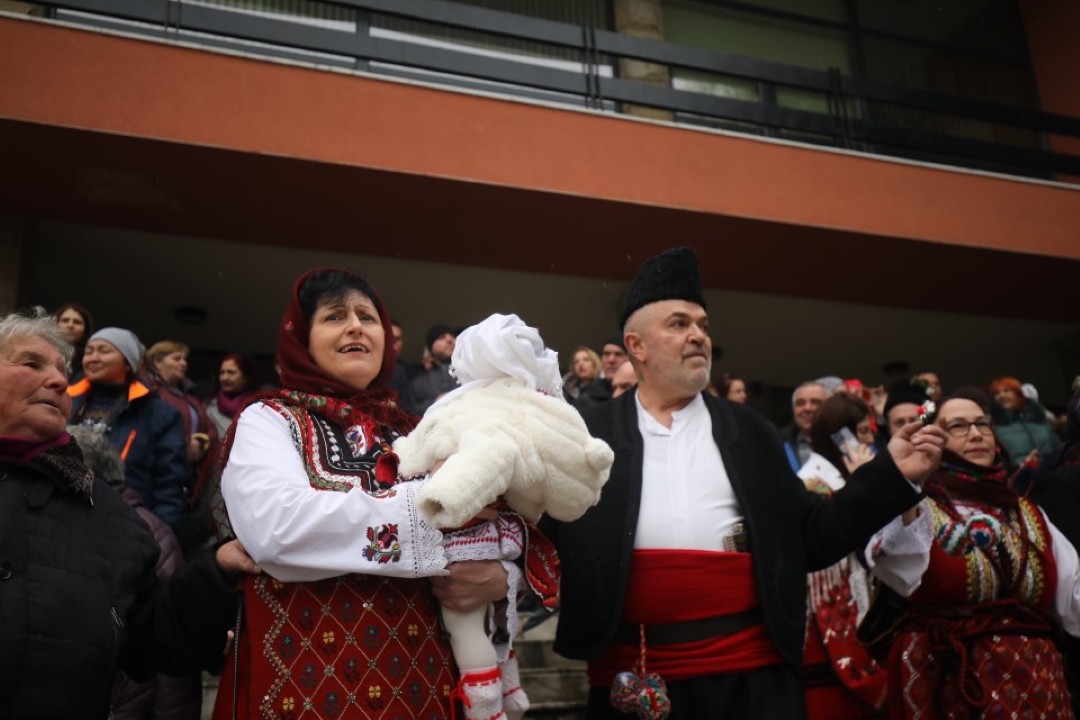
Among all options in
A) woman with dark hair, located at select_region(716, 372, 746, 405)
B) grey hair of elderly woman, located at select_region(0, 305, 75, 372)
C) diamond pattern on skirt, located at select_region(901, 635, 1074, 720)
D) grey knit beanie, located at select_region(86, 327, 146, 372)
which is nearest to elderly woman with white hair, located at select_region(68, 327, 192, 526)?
grey knit beanie, located at select_region(86, 327, 146, 372)

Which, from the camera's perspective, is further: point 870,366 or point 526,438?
point 870,366

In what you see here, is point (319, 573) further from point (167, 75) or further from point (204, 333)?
point (204, 333)

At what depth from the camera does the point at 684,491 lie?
9.11 ft

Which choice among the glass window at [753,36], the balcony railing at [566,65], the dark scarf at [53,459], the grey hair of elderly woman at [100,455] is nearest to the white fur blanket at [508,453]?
the dark scarf at [53,459]

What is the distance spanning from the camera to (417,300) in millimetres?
9102

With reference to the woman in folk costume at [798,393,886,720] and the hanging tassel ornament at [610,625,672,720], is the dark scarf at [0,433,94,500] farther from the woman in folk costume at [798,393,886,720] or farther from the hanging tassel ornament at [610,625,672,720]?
the woman in folk costume at [798,393,886,720]

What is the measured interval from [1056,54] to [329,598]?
12.3 m

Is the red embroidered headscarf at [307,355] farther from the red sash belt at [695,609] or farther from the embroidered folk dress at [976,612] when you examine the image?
the embroidered folk dress at [976,612]

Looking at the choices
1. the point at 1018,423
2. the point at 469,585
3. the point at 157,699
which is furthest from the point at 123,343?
the point at 1018,423

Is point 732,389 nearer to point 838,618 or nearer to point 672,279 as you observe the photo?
point 838,618

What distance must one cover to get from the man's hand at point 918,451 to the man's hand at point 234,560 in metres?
1.79

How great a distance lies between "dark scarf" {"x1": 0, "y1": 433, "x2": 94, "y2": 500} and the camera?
81.0 inches

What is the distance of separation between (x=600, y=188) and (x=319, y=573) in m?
5.74

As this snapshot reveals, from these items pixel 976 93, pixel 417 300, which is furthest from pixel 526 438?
pixel 976 93
